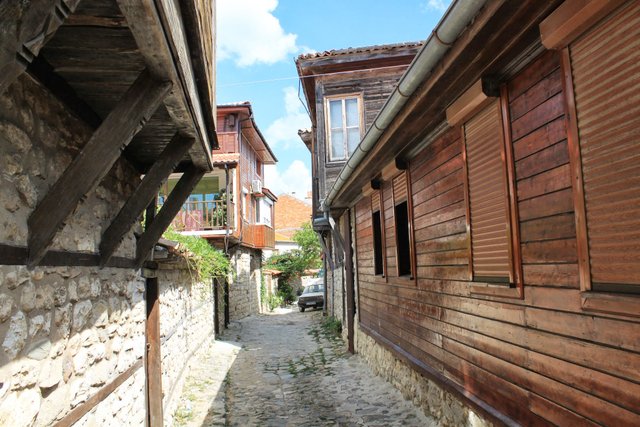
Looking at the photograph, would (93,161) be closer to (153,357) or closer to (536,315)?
(536,315)

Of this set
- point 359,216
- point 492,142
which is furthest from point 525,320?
point 359,216

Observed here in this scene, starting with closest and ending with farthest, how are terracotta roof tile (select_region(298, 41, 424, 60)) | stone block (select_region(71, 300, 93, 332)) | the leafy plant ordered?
stone block (select_region(71, 300, 93, 332)), terracotta roof tile (select_region(298, 41, 424, 60)), the leafy plant

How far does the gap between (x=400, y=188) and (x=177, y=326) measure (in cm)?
381

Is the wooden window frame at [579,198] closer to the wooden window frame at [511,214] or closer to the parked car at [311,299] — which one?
the wooden window frame at [511,214]

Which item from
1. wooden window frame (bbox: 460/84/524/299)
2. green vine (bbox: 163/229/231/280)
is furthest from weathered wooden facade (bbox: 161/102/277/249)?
wooden window frame (bbox: 460/84/524/299)

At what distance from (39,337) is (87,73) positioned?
4.56 ft

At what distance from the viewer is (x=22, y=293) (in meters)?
2.30

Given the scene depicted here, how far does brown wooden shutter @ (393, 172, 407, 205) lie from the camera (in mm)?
5952

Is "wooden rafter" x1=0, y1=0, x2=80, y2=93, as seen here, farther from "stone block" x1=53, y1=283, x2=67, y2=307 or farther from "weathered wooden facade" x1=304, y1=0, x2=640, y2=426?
"weathered wooden facade" x1=304, y1=0, x2=640, y2=426

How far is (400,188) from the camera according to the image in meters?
6.15

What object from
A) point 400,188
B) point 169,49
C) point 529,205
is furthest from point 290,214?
point 169,49

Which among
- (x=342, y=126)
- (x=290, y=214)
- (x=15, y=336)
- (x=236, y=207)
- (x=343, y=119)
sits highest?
(x=290, y=214)

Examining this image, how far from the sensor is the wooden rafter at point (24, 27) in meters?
1.33

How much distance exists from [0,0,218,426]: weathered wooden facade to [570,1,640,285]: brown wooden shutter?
1.96m
